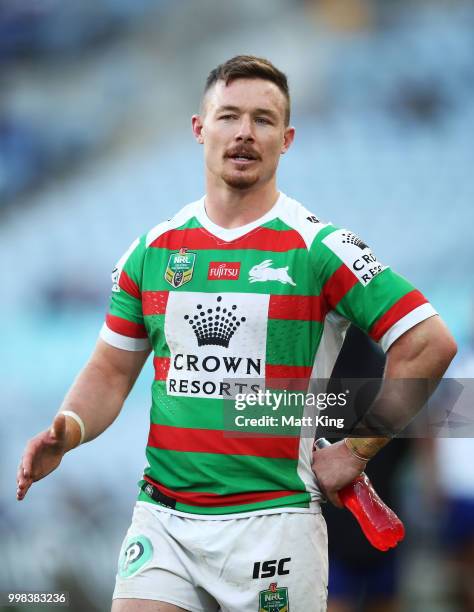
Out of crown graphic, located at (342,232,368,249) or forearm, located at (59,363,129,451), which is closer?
crown graphic, located at (342,232,368,249)

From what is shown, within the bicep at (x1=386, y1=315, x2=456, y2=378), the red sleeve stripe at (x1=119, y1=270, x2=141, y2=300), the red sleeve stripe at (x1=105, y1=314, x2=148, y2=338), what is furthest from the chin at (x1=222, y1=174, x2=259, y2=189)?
the bicep at (x1=386, y1=315, x2=456, y2=378)

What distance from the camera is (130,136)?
27.1 ft

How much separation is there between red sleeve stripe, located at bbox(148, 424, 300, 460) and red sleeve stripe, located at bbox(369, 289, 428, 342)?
17.1 inches

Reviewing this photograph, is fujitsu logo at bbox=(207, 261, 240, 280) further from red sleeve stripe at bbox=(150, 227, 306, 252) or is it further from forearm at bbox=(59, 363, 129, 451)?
forearm at bbox=(59, 363, 129, 451)

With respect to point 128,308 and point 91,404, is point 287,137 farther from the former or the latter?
point 91,404

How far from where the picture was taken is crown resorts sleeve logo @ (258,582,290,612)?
10.2 feet

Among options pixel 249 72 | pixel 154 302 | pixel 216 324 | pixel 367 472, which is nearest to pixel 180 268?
pixel 154 302

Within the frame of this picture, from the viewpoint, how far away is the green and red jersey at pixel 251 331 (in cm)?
325

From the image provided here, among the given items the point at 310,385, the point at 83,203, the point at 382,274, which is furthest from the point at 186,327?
the point at 83,203

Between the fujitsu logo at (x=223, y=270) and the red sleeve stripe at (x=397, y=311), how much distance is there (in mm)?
483

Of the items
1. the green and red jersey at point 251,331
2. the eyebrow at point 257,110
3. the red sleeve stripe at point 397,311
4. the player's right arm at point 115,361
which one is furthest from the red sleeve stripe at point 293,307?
the eyebrow at point 257,110

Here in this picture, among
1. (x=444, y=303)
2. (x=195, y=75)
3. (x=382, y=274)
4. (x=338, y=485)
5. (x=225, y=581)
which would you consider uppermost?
(x=195, y=75)

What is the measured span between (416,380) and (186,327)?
75 cm

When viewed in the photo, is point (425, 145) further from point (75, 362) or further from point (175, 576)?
point (175, 576)
